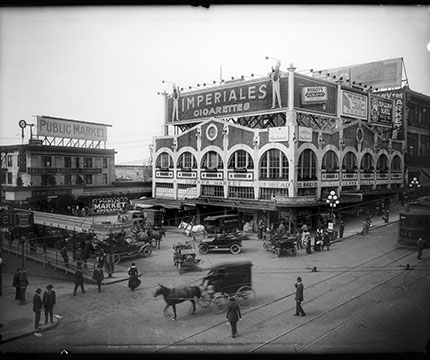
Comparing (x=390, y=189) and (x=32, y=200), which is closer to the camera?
(x=32, y=200)

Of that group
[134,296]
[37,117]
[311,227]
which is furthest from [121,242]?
[311,227]

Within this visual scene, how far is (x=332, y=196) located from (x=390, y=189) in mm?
5329

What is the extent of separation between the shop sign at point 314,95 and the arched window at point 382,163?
4309 mm

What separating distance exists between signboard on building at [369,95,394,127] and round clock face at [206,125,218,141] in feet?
35.9

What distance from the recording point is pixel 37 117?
375 inches

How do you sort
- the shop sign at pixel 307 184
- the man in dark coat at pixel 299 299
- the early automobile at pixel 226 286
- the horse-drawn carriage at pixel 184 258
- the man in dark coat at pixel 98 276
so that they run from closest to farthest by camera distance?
the man in dark coat at pixel 299 299 < the early automobile at pixel 226 286 < the man in dark coat at pixel 98 276 < the horse-drawn carriage at pixel 184 258 < the shop sign at pixel 307 184

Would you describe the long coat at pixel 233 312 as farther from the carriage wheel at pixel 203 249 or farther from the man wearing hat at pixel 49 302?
the man wearing hat at pixel 49 302

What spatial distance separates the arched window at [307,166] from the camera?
14.2 metres

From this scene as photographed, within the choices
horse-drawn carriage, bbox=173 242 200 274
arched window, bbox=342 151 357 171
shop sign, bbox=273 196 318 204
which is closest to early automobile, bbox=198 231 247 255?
horse-drawn carriage, bbox=173 242 200 274

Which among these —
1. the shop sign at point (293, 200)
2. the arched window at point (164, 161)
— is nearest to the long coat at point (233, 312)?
the shop sign at point (293, 200)

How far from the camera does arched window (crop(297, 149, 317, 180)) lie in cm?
1424

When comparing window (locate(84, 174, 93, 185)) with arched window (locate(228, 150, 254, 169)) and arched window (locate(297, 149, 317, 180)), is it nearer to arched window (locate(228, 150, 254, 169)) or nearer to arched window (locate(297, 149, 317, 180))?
arched window (locate(228, 150, 254, 169))

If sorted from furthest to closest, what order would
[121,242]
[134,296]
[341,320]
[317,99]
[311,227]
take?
1. [317,99]
2. [311,227]
3. [121,242]
4. [134,296]
5. [341,320]

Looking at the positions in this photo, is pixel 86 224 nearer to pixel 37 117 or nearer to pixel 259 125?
pixel 37 117
